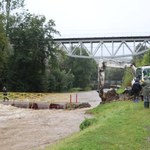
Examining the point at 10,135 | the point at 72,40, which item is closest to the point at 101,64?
the point at 10,135

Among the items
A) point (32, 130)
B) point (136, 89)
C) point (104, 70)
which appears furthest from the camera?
point (104, 70)

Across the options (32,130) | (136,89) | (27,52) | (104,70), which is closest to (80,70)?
(27,52)

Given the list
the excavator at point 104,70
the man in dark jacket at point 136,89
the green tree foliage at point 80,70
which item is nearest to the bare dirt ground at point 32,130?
the man in dark jacket at point 136,89

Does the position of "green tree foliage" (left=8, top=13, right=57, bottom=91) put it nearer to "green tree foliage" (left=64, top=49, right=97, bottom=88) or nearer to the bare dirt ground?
"green tree foliage" (left=64, top=49, right=97, bottom=88)

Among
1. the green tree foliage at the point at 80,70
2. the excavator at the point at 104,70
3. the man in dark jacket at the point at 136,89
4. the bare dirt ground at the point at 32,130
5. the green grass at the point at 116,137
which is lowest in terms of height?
the bare dirt ground at the point at 32,130

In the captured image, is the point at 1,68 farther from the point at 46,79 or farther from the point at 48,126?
the point at 48,126

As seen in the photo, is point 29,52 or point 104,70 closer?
point 104,70

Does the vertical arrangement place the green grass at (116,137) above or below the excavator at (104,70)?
below

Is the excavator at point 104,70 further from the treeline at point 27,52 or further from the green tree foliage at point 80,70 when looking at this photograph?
the green tree foliage at point 80,70

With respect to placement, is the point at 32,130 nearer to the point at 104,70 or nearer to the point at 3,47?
the point at 104,70

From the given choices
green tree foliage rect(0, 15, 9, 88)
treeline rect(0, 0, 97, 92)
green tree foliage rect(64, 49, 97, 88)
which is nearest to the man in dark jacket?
green tree foliage rect(0, 15, 9, 88)

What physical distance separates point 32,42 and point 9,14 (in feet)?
24.4

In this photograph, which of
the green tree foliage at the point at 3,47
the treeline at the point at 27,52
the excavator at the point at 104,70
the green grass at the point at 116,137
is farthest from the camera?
the treeline at the point at 27,52

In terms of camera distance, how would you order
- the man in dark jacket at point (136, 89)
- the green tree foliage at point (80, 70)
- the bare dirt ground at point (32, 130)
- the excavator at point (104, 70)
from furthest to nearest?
1. the green tree foliage at point (80, 70)
2. the excavator at point (104, 70)
3. the man in dark jacket at point (136, 89)
4. the bare dirt ground at point (32, 130)
